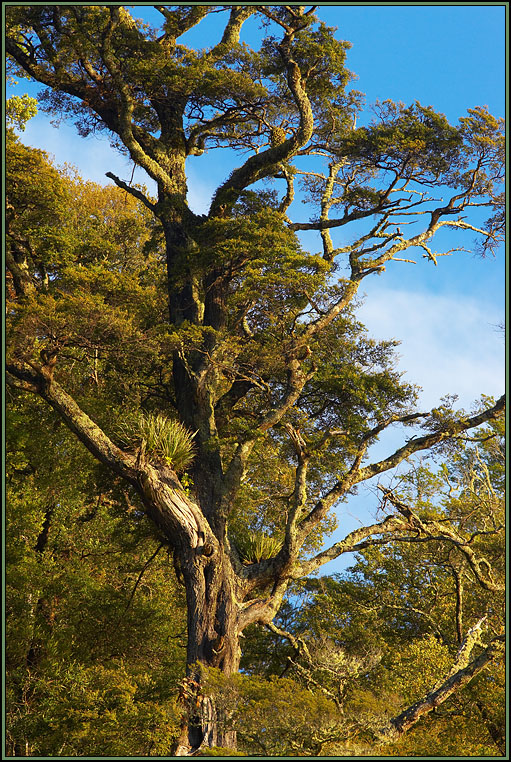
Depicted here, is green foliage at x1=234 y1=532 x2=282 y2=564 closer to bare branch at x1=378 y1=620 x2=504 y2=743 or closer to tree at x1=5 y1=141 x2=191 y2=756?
tree at x1=5 y1=141 x2=191 y2=756

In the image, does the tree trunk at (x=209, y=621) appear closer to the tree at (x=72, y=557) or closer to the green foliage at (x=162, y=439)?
the tree at (x=72, y=557)

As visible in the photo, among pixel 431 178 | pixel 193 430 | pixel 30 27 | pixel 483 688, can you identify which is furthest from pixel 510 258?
pixel 30 27

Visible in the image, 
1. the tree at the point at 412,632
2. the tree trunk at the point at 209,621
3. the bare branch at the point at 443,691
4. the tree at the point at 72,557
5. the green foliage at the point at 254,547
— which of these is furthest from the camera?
the green foliage at the point at 254,547

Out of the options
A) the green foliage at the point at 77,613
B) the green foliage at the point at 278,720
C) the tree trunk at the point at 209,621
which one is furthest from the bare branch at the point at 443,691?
the green foliage at the point at 77,613

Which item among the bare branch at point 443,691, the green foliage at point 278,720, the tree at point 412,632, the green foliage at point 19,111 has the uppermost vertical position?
the green foliage at point 19,111

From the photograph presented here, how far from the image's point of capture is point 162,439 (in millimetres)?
12445

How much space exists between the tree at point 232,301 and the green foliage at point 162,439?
0.13ft

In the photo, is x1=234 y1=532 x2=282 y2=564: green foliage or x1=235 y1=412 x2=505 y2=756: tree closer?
x1=235 y1=412 x2=505 y2=756: tree

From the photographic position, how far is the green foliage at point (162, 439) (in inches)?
485

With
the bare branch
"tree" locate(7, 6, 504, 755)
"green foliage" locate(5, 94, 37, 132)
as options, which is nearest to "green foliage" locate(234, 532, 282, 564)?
"tree" locate(7, 6, 504, 755)

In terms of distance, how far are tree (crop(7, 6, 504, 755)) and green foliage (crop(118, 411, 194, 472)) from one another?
0.04 meters

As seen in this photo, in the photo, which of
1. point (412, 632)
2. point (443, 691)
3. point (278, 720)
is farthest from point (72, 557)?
point (278, 720)

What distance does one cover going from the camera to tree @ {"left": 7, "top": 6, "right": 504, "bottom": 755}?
1251 cm

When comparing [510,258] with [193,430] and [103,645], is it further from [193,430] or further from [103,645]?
[103,645]
